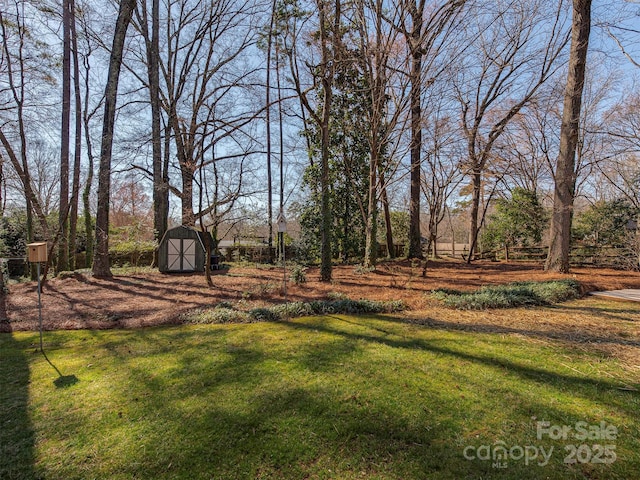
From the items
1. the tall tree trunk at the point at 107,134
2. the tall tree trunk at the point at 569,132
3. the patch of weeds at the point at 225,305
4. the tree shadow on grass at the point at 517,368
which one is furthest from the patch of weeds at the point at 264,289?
the tall tree trunk at the point at 569,132

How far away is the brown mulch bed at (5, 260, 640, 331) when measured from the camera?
5.64 metres

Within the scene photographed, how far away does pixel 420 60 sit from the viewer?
952cm

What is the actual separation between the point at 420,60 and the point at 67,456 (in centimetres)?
1141

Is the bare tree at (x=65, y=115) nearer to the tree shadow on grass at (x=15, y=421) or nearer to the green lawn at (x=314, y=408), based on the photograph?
the tree shadow on grass at (x=15, y=421)

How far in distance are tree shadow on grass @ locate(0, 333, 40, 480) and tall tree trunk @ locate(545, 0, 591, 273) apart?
36.5 ft

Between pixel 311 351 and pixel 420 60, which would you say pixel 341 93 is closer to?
pixel 420 60

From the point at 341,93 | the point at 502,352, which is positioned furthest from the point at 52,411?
the point at 341,93

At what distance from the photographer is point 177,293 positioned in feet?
25.7

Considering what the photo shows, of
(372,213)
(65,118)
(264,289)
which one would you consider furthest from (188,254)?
(372,213)

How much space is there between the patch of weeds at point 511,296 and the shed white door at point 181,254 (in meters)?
9.81

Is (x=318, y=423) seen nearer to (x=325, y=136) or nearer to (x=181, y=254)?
(x=325, y=136)

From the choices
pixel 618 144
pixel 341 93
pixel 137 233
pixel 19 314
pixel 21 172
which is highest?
pixel 341 93

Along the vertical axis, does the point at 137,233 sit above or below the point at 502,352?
above

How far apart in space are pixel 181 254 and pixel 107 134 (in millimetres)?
4920
